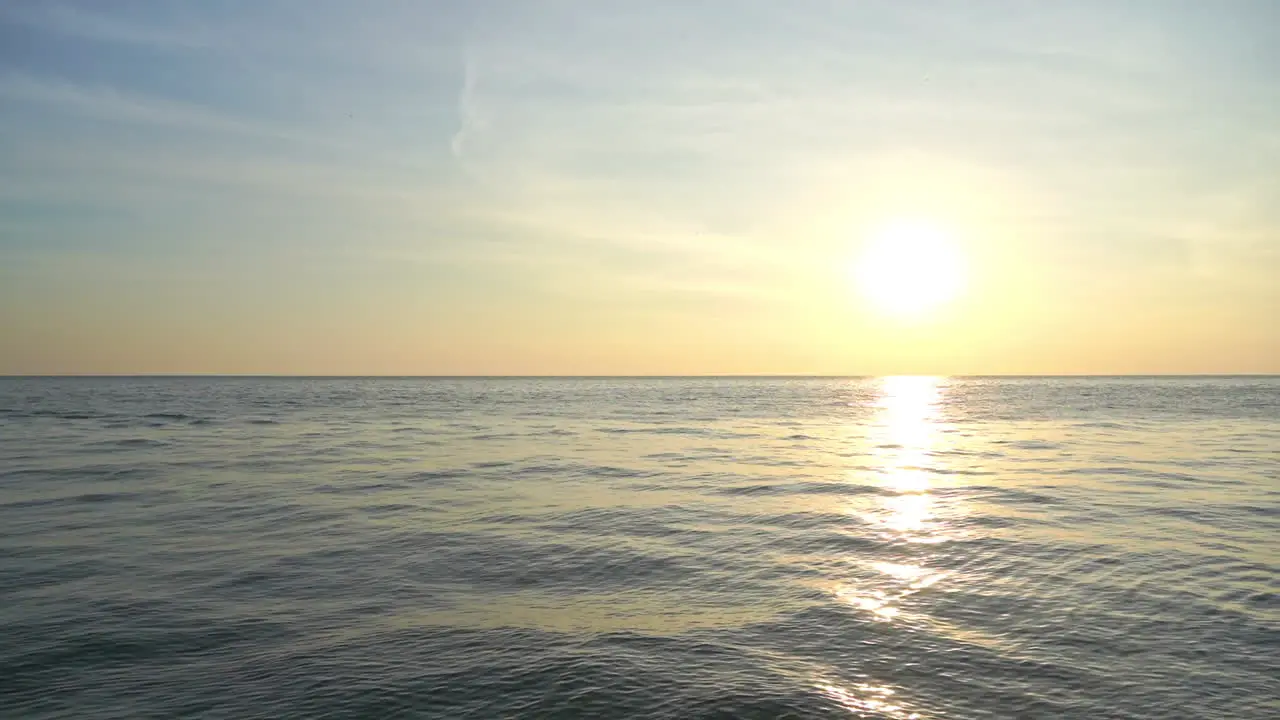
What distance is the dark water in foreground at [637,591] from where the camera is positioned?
9.66 m

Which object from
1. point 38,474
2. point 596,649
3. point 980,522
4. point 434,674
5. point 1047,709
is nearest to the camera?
point 1047,709

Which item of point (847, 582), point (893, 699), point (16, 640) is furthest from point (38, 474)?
point (893, 699)

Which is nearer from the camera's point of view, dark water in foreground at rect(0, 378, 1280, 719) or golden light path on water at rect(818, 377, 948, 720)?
golden light path on water at rect(818, 377, 948, 720)

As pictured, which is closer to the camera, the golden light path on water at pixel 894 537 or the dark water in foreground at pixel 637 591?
the golden light path on water at pixel 894 537

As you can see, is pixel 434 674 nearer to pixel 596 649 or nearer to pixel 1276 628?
pixel 596 649

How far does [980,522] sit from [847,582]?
8.11m

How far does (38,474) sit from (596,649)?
29426mm

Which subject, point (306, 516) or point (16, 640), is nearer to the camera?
point (16, 640)

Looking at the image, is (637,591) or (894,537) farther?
(894,537)

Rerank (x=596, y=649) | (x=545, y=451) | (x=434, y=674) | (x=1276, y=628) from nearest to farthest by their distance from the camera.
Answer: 1. (x=434, y=674)
2. (x=596, y=649)
3. (x=1276, y=628)
4. (x=545, y=451)

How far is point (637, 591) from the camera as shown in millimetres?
14289

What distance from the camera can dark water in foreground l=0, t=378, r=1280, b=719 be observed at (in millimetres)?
9656

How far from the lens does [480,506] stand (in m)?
23.7

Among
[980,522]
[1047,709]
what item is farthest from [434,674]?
[980,522]
